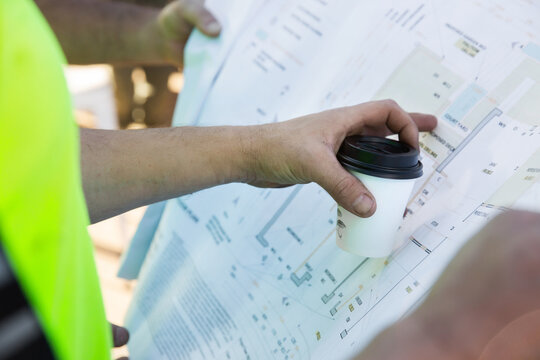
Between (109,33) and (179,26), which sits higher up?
(179,26)

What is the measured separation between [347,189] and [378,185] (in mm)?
41

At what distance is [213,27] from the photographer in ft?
3.91

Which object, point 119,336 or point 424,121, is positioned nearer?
point 424,121

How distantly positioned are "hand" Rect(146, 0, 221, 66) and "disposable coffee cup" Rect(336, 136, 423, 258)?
63 centimetres

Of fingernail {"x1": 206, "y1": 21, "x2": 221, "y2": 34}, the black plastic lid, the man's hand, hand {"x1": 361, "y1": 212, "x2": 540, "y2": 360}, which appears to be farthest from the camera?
the man's hand

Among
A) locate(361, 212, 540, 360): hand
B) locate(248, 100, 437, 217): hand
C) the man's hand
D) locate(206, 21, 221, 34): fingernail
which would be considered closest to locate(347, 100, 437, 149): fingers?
locate(248, 100, 437, 217): hand

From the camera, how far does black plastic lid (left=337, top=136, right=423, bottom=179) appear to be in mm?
638

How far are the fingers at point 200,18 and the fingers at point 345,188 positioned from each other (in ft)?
2.04

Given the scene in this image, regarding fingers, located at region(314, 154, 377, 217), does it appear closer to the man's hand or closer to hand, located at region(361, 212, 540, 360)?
hand, located at region(361, 212, 540, 360)

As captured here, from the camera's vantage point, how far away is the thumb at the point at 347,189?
0.66m

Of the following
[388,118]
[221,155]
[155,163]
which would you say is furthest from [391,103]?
[155,163]

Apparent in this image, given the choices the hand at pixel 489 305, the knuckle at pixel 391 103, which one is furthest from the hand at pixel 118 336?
the hand at pixel 489 305

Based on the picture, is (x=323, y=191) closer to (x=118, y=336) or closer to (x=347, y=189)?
(x=347, y=189)

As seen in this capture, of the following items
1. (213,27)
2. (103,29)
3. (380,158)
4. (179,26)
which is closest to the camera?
(380,158)
